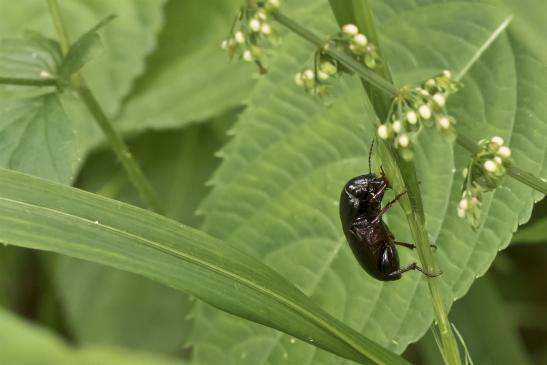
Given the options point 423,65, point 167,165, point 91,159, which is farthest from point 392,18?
point 91,159

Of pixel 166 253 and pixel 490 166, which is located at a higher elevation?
pixel 490 166

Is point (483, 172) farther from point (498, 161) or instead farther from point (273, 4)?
point (273, 4)

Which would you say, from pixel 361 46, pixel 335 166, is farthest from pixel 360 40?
pixel 335 166

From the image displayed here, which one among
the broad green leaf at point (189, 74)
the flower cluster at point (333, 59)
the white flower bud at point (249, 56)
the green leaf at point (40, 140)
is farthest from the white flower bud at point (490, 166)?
the broad green leaf at point (189, 74)

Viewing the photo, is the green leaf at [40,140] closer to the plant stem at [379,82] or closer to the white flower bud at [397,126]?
the plant stem at [379,82]

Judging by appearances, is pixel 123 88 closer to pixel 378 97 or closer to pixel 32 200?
pixel 32 200

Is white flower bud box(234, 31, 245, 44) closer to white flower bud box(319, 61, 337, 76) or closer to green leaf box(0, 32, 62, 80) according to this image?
white flower bud box(319, 61, 337, 76)
